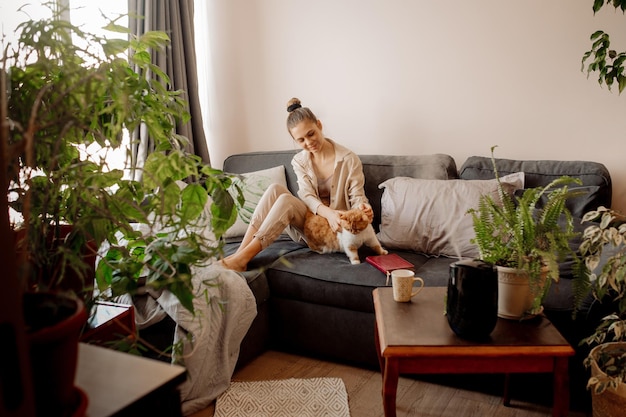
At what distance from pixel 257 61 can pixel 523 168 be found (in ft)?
6.34

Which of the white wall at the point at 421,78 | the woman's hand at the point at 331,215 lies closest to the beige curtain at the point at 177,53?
the white wall at the point at 421,78

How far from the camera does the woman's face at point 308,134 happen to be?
2631 mm

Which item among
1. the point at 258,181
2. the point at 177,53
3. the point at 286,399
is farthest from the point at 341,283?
the point at 177,53

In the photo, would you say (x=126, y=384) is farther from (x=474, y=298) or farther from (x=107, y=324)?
(x=474, y=298)

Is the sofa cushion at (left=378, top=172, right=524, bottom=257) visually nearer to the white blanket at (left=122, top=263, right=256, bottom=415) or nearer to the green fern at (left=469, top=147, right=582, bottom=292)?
the green fern at (left=469, top=147, right=582, bottom=292)

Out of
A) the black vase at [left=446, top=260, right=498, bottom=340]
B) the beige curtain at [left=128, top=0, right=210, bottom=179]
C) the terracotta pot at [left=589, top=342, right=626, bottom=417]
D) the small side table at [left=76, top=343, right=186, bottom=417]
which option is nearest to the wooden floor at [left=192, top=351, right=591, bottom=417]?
the terracotta pot at [left=589, top=342, right=626, bottom=417]

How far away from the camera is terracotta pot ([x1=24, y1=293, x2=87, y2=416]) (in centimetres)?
59

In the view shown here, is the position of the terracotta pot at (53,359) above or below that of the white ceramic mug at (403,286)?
above

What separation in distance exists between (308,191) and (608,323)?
1.53 metres

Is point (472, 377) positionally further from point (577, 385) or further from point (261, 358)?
point (261, 358)

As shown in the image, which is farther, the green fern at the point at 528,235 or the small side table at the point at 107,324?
the green fern at the point at 528,235

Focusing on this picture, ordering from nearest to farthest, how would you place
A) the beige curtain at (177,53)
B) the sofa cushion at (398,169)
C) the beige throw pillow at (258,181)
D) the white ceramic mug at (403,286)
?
the white ceramic mug at (403,286)
the sofa cushion at (398,169)
the beige throw pillow at (258,181)
the beige curtain at (177,53)

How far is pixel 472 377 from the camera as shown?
79.1 inches

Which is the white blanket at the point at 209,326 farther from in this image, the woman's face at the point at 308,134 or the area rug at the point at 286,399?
the woman's face at the point at 308,134
